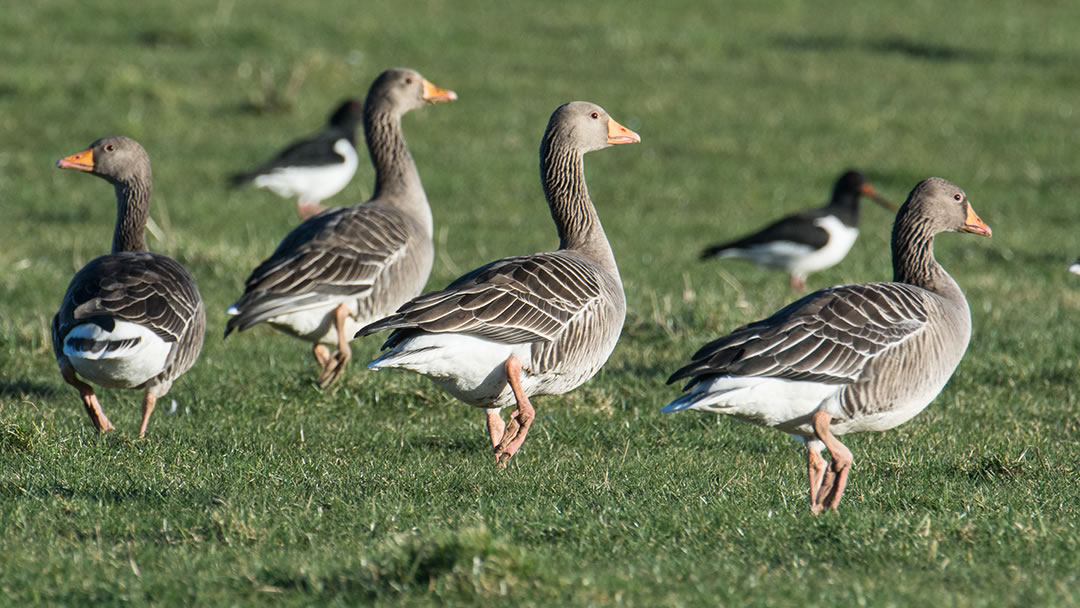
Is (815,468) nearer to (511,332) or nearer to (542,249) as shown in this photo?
(511,332)

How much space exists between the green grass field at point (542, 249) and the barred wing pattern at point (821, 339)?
67 cm

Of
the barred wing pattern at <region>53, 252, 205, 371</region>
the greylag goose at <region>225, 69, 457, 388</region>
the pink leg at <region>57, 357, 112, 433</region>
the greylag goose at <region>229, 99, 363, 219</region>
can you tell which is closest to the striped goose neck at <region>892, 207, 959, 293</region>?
the greylag goose at <region>225, 69, 457, 388</region>

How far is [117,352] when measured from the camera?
7.66m

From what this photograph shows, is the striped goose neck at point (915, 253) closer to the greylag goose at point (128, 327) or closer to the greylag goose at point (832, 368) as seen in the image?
the greylag goose at point (832, 368)

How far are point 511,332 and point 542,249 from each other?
7551mm

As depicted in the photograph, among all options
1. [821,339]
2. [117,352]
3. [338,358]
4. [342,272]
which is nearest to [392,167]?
[342,272]

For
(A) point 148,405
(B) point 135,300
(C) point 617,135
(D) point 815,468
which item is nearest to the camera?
(D) point 815,468

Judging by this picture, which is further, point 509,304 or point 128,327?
point 128,327

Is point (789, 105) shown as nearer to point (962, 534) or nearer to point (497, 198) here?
point (497, 198)

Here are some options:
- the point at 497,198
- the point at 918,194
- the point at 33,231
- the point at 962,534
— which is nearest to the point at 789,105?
the point at 497,198

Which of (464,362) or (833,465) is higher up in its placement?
(464,362)

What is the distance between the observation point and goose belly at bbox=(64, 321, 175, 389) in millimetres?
7648

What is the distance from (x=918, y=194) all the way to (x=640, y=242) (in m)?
8.26

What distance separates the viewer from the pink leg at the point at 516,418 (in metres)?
7.43
